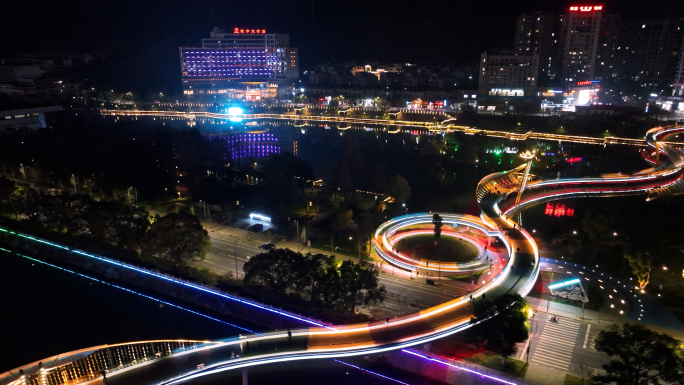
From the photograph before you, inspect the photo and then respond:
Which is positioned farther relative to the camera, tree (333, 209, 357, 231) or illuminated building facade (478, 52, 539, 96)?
illuminated building facade (478, 52, 539, 96)

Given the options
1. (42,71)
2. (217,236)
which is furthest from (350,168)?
(42,71)

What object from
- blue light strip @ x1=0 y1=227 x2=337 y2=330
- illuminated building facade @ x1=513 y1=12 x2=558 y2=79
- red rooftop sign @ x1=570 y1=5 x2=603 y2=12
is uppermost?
red rooftop sign @ x1=570 y1=5 x2=603 y2=12

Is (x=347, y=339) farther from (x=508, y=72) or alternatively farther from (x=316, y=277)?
(x=508, y=72)

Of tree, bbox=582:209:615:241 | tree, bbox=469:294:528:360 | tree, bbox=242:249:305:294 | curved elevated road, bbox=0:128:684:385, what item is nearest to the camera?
curved elevated road, bbox=0:128:684:385

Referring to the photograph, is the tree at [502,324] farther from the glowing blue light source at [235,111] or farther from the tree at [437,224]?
the glowing blue light source at [235,111]

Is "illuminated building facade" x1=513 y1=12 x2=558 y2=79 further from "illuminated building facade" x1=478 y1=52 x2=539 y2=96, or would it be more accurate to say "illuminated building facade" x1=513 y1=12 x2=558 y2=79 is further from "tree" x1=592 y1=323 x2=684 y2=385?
"tree" x1=592 y1=323 x2=684 y2=385

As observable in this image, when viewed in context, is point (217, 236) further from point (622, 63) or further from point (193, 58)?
point (622, 63)

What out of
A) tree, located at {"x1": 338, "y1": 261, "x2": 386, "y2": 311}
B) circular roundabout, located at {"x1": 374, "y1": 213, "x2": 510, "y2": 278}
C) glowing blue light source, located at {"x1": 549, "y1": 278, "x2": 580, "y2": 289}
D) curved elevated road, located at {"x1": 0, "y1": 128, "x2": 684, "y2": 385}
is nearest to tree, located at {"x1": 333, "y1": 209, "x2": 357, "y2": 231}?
circular roundabout, located at {"x1": 374, "y1": 213, "x2": 510, "y2": 278}
